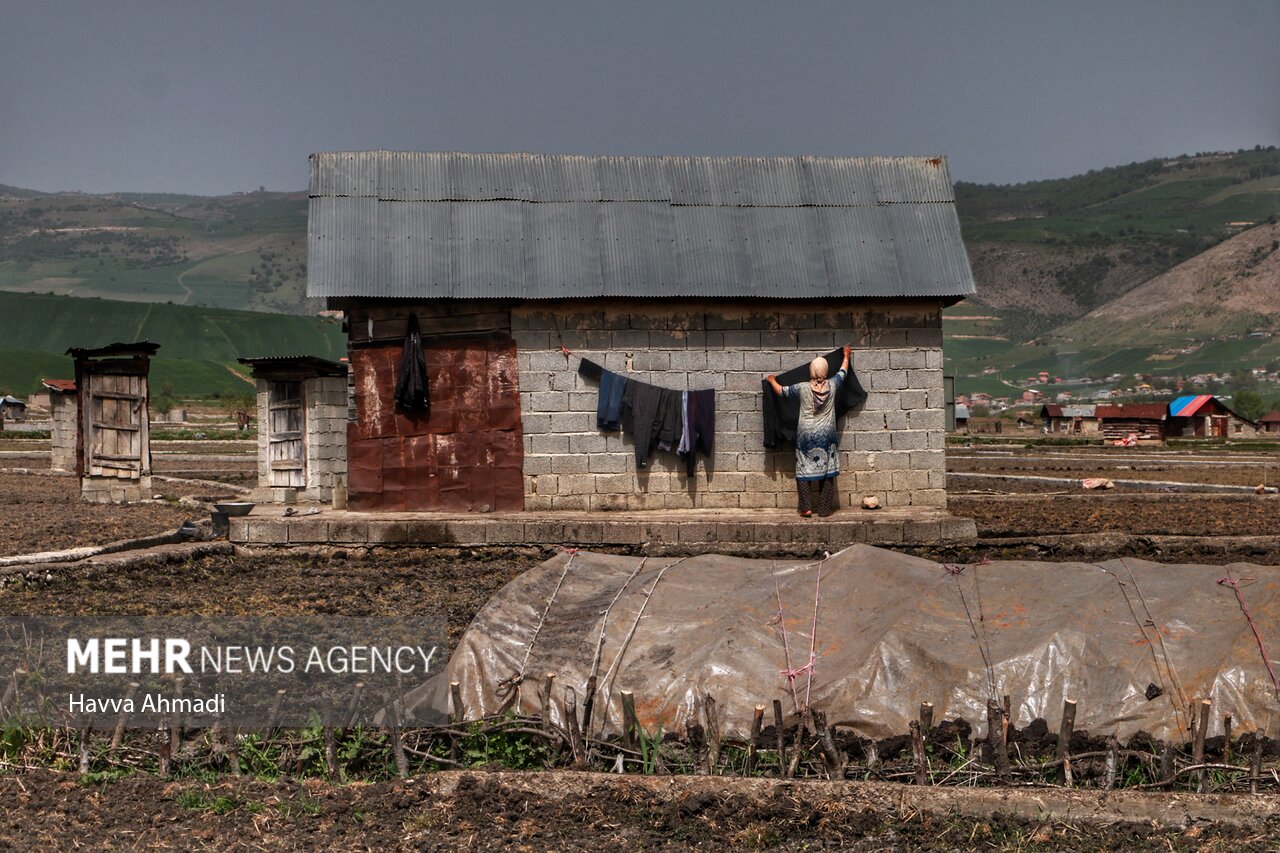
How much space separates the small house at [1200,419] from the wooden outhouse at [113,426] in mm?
52044

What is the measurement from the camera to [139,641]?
865 cm

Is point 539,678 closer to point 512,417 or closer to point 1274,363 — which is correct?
point 512,417

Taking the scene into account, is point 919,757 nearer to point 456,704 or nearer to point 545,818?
point 545,818

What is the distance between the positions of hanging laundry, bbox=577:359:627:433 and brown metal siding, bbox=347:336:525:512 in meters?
0.97

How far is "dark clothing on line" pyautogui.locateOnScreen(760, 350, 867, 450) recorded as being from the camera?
15.2m

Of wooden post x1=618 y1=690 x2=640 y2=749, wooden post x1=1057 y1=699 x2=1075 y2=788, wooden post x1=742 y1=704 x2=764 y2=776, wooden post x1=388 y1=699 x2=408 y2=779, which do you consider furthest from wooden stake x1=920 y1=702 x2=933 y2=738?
wooden post x1=388 y1=699 x2=408 y2=779

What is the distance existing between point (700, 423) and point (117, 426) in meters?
10.3

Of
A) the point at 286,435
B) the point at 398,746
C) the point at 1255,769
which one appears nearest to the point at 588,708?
the point at 398,746

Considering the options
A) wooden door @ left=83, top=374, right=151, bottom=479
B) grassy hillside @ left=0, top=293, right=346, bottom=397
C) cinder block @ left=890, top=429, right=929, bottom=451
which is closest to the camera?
cinder block @ left=890, top=429, right=929, bottom=451

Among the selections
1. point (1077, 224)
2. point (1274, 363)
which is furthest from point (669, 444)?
point (1077, 224)

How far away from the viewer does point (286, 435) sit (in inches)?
674

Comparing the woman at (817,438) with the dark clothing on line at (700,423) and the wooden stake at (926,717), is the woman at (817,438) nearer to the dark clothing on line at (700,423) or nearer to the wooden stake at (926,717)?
the dark clothing on line at (700,423)

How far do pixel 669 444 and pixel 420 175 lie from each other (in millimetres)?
5096

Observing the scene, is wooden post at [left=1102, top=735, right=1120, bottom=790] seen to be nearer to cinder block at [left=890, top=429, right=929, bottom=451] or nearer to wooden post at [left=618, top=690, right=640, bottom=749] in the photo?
wooden post at [left=618, top=690, right=640, bottom=749]
